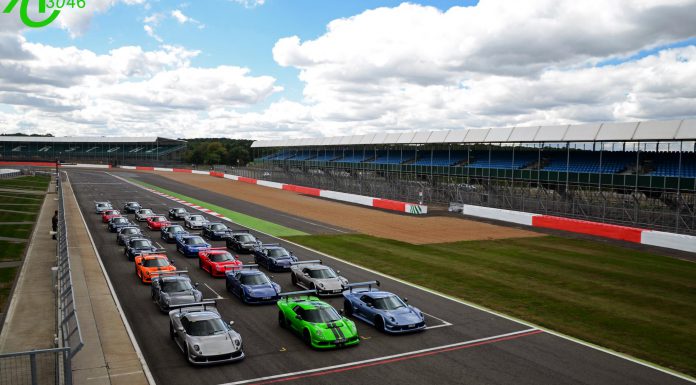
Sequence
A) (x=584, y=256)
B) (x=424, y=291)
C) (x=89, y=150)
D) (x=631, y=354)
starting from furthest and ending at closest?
(x=89, y=150) → (x=584, y=256) → (x=424, y=291) → (x=631, y=354)

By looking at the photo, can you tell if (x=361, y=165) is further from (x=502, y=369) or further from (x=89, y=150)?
(x=89, y=150)

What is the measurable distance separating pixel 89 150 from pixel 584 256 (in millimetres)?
165110

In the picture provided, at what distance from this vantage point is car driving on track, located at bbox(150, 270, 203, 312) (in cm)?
1855

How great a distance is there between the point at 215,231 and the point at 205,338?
21.9 metres

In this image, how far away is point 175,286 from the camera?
762 inches

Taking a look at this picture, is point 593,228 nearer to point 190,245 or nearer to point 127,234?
point 190,245

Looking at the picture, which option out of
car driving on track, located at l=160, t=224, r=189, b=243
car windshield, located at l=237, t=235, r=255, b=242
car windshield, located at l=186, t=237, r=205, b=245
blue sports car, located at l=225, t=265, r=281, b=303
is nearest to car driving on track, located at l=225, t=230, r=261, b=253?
car windshield, located at l=237, t=235, r=255, b=242

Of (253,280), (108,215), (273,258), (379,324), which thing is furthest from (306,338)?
(108,215)

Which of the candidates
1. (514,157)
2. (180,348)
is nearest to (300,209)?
(514,157)

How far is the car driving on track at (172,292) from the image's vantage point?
18.5 metres

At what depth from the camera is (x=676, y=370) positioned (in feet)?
48.6

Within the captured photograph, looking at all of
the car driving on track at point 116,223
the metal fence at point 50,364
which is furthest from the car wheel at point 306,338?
the car driving on track at point 116,223

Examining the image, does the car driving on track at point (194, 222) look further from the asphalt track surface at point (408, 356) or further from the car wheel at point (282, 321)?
the car wheel at point (282, 321)

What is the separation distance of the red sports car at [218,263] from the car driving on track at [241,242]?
454cm
